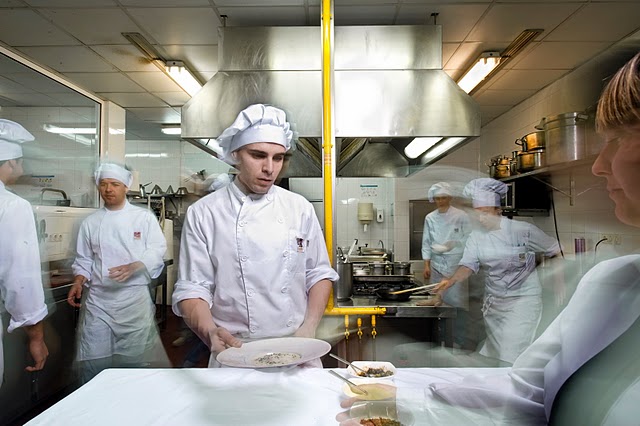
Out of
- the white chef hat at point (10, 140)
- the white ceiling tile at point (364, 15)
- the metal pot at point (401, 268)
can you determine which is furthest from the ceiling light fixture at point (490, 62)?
the white chef hat at point (10, 140)

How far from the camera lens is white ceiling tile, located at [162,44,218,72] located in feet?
5.57

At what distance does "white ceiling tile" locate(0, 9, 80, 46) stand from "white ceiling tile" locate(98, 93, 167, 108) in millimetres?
371

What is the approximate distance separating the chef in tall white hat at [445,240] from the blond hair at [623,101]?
4.59 feet

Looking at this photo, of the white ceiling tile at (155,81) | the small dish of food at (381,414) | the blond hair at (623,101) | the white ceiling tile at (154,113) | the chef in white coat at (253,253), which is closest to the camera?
the blond hair at (623,101)

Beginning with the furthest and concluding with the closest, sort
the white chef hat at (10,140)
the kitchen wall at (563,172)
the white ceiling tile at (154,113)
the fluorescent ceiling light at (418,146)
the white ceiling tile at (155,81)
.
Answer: the white ceiling tile at (154,113)
the white ceiling tile at (155,81)
the fluorescent ceiling light at (418,146)
the white chef hat at (10,140)
the kitchen wall at (563,172)

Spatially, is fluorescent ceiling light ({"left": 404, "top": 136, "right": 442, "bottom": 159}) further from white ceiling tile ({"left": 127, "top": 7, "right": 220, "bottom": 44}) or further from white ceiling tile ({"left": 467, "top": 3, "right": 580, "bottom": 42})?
white ceiling tile ({"left": 127, "top": 7, "right": 220, "bottom": 44})

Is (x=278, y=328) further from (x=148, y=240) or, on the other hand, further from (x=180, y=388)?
(x=148, y=240)

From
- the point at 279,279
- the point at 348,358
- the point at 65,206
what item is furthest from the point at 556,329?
the point at 65,206

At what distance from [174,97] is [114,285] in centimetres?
105

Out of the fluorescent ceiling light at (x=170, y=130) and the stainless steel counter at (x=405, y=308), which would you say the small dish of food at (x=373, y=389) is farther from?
the fluorescent ceiling light at (x=170, y=130)

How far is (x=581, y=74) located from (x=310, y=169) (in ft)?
4.15

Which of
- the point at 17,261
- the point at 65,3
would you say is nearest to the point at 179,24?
the point at 65,3

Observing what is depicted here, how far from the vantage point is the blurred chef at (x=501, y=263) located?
1436 mm

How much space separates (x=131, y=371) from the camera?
792mm
